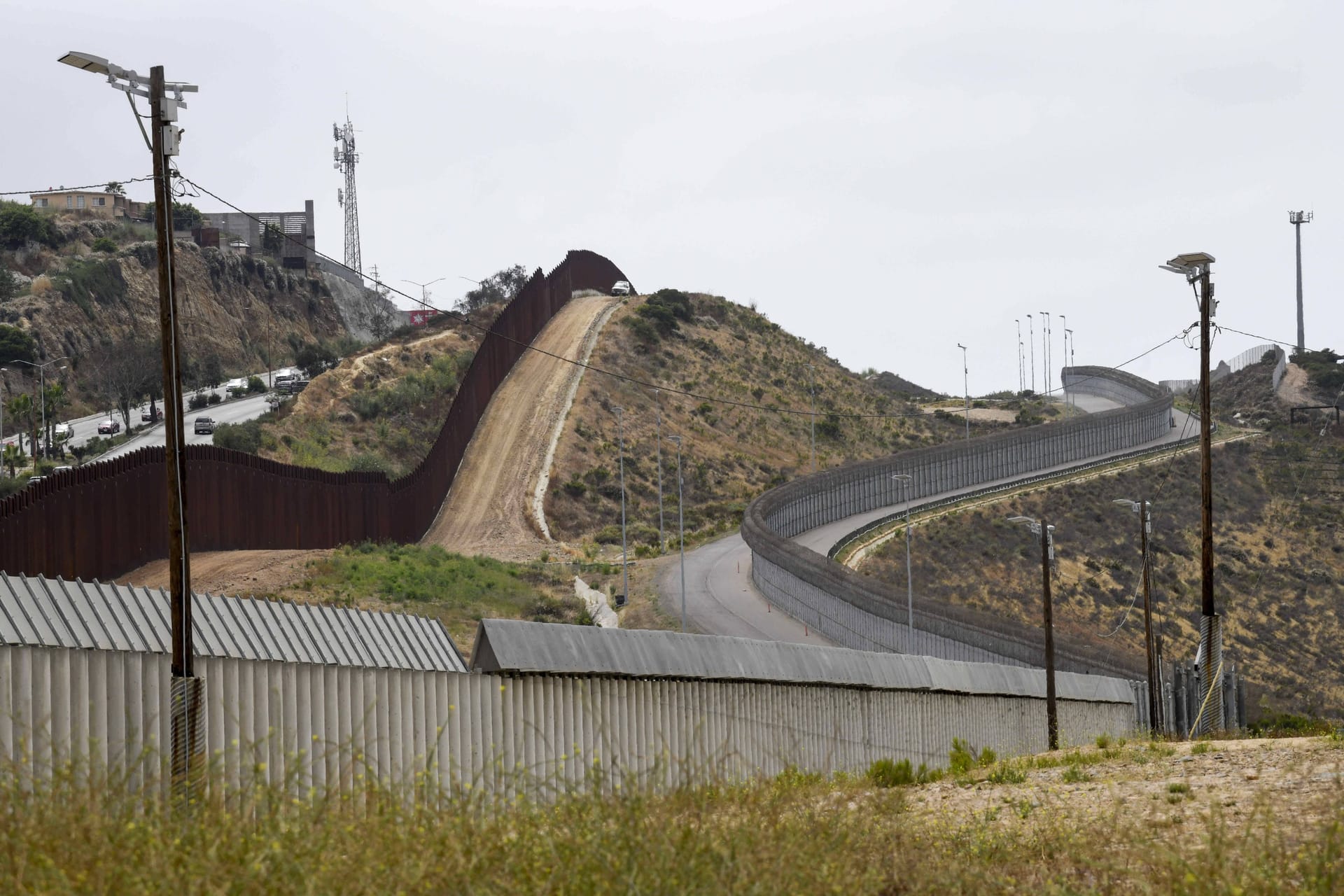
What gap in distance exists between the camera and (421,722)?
1756cm

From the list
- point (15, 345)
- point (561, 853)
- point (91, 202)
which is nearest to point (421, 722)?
point (561, 853)

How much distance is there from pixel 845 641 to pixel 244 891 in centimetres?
5041

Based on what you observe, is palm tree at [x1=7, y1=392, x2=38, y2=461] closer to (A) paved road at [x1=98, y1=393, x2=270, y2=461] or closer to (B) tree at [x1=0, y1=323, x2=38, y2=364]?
(A) paved road at [x1=98, y1=393, x2=270, y2=461]

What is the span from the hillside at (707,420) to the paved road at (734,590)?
17.2ft

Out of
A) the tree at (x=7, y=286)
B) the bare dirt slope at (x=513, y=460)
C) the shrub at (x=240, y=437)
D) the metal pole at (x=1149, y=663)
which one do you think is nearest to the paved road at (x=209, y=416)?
the shrub at (x=240, y=437)

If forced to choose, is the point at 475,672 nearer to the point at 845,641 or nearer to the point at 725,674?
the point at 725,674

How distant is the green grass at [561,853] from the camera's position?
8.64 metres

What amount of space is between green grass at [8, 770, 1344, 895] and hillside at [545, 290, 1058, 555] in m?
68.7

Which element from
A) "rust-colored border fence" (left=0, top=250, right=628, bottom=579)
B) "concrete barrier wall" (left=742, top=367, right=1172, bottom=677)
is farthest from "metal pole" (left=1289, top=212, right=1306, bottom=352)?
"rust-colored border fence" (left=0, top=250, right=628, bottom=579)

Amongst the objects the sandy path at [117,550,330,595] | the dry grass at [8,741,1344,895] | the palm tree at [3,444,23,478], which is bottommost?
the sandy path at [117,550,330,595]

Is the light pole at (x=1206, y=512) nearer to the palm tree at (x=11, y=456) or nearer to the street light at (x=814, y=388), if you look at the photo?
the palm tree at (x=11, y=456)

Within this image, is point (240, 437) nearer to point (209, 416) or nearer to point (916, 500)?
point (209, 416)

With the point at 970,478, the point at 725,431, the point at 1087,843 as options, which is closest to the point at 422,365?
the point at 725,431

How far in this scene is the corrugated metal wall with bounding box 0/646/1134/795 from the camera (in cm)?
1381
